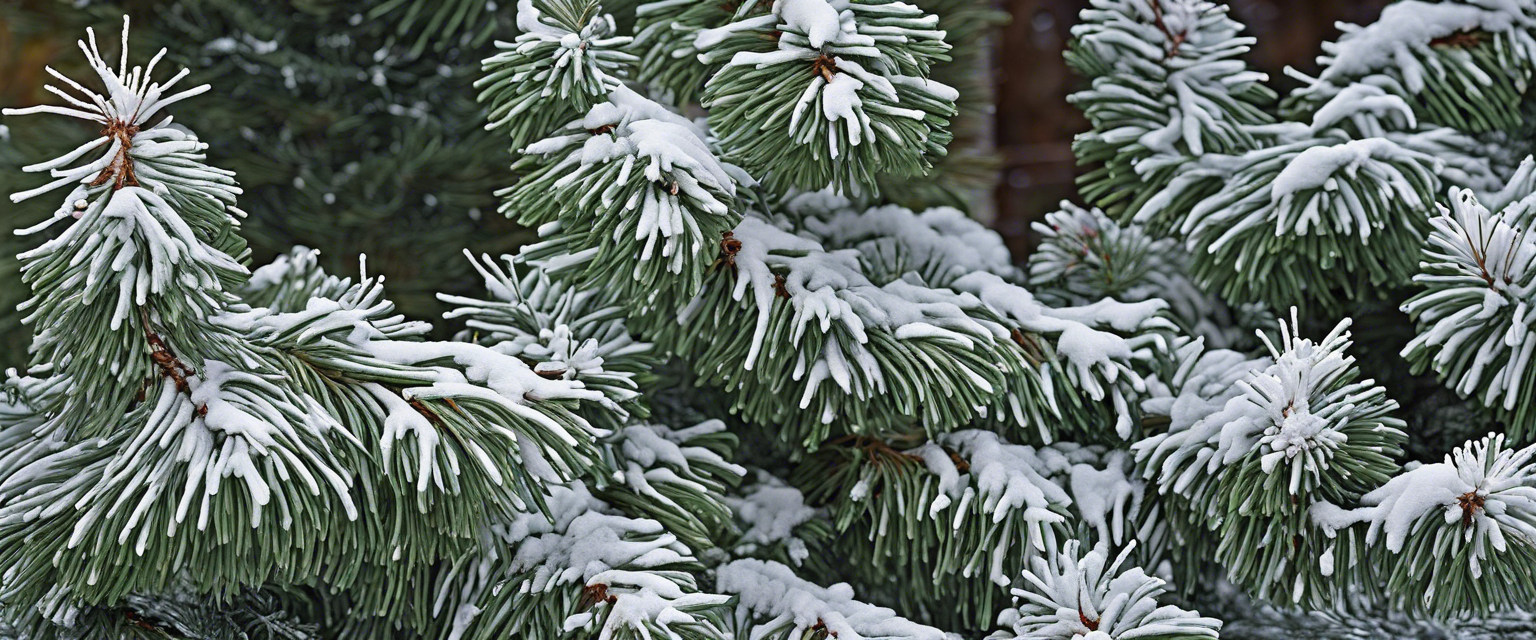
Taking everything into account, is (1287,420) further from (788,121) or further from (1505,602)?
(788,121)

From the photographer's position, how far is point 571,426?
0.43 metres

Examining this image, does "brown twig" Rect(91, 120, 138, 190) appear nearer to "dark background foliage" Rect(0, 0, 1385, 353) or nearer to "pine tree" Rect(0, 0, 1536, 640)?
"pine tree" Rect(0, 0, 1536, 640)

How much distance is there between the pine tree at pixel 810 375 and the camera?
0.39 meters

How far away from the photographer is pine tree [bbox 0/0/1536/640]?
0.39 metres

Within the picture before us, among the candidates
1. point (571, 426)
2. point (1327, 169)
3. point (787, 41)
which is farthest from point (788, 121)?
point (1327, 169)

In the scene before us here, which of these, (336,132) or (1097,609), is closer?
(1097,609)

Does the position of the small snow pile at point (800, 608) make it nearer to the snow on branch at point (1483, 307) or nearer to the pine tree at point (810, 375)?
the pine tree at point (810, 375)

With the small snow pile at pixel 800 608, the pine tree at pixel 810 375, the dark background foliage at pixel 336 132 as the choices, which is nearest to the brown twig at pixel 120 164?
the pine tree at pixel 810 375

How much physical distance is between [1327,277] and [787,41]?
0.96 feet

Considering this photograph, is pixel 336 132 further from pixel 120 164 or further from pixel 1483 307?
pixel 1483 307

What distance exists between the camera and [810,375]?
463 mm

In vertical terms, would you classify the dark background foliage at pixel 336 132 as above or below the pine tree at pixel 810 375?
above

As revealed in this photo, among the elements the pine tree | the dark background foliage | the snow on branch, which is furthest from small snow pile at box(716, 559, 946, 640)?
the dark background foliage

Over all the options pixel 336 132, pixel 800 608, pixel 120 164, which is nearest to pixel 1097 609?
pixel 800 608
